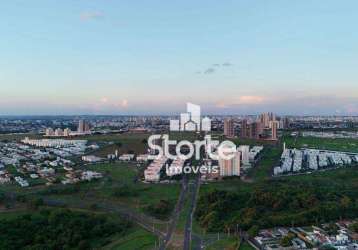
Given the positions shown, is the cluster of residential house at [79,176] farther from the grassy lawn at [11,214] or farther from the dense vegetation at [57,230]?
the dense vegetation at [57,230]

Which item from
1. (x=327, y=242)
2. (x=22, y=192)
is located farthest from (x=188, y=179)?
(x=327, y=242)

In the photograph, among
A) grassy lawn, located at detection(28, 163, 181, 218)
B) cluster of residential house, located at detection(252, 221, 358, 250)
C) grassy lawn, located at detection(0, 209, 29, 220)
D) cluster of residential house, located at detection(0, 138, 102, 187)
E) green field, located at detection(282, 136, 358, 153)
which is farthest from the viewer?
green field, located at detection(282, 136, 358, 153)

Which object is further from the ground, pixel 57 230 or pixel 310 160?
pixel 310 160

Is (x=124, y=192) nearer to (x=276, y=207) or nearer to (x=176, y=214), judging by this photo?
(x=176, y=214)

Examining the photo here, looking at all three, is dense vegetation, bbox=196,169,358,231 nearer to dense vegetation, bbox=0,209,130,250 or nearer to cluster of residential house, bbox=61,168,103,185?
dense vegetation, bbox=0,209,130,250

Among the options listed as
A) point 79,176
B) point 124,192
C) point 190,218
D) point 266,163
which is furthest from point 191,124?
point 190,218

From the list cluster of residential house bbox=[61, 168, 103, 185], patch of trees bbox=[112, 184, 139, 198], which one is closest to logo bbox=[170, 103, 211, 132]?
cluster of residential house bbox=[61, 168, 103, 185]

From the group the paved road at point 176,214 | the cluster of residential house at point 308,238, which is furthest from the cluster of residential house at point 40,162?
the cluster of residential house at point 308,238
